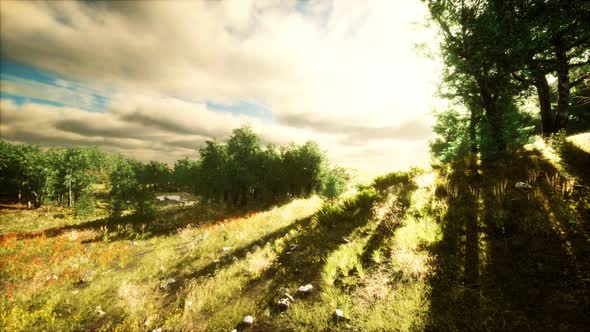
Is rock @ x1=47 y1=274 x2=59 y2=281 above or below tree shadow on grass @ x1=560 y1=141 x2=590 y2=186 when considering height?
below

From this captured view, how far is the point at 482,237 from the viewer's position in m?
5.55

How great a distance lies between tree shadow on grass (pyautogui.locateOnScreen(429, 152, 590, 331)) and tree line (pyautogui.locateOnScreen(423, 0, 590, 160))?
17.3 ft

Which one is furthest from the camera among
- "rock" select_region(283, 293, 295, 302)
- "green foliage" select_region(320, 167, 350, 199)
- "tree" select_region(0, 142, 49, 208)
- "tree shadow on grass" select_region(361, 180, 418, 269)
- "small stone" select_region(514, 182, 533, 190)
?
"tree" select_region(0, 142, 49, 208)

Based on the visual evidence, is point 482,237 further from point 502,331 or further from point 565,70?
point 565,70

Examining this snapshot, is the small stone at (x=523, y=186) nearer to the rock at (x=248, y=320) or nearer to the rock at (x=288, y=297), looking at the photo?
the rock at (x=288, y=297)

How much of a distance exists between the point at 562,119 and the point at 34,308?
22.5m

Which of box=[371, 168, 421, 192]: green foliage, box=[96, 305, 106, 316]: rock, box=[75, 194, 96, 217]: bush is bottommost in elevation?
box=[75, 194, 96, 217]: bush

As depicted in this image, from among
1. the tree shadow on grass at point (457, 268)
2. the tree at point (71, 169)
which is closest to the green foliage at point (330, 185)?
the tree shadow on grass at point (457, 268)

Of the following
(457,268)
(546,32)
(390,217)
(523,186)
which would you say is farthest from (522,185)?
(546,32)

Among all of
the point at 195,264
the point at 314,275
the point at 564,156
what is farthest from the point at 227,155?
the point at 564,156

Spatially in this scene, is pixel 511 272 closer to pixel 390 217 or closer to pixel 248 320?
pixel 390 217

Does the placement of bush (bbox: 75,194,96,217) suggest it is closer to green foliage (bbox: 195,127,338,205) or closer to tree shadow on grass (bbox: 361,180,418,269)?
A: green foliage (bbox: 195,127,338,205)

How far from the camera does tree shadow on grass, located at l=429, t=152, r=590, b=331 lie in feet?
11.9

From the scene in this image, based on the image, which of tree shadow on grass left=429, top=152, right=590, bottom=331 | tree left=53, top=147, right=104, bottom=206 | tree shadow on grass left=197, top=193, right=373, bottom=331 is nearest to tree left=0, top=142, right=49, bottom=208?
tree left=53, top=147, right=104, bottom=206
